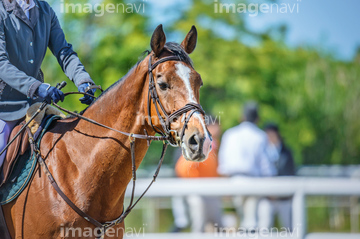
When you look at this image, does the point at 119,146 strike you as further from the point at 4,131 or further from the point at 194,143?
the point at 4,131

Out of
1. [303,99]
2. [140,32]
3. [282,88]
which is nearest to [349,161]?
[303,99]

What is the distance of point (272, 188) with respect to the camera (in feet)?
20.3

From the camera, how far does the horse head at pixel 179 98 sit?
3020 mm

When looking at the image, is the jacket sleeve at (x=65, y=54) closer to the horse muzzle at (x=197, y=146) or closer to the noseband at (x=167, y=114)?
the noseband at (x=167, y=114)

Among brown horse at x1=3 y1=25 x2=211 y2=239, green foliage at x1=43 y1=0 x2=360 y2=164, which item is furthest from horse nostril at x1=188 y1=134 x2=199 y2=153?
green foliage at x1=43 y1=0 x2=360 y2=164

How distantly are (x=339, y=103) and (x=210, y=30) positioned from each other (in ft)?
19.2

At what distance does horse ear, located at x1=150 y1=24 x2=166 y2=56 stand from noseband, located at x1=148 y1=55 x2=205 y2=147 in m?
0.08

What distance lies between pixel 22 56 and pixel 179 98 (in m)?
1.39

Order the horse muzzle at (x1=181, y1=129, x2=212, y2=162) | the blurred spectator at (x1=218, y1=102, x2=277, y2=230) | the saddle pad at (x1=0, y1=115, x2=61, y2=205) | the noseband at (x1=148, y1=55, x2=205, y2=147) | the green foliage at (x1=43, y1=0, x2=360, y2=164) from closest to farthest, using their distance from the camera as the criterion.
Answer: the horse muzzle at (x1=181, y1=129, x2=212, y2=162) < the noseband at (x1=148, y1=55, x2=205, y2=147) < the saddle pad at (x1=0, y1=115, x2=61, y2=205) < the blurred spectator at (x1=218, y1=102, x2=277, y2=230) < the green foliage at (x1=43, y1=0, x2=360, y2=164)

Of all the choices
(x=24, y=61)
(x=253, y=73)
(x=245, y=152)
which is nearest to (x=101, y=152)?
(x=24, y=61)

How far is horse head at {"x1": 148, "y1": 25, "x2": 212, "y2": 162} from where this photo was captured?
Answer: 3020 mm

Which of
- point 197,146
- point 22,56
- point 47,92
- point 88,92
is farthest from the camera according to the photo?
point 88,92

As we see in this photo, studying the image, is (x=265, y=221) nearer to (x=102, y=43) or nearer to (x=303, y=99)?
(x=102, y=43)

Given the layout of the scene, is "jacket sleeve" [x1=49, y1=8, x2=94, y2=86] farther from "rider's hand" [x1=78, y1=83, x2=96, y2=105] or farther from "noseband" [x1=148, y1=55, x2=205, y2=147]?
"noseband" [x1=148, y1=55, x2=205, y2=147]
